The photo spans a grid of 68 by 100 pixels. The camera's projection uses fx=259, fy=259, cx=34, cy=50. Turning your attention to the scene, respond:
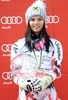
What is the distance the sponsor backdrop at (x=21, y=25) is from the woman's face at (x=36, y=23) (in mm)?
587

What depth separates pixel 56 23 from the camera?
2.23 m

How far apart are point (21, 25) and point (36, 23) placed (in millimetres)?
644

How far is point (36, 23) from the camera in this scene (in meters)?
1.61

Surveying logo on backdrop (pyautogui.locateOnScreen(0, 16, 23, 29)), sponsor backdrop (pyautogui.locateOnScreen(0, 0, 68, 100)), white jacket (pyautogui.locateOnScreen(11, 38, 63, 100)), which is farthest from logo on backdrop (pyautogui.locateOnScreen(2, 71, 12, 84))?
white jacket (pyautogui.locateOnScreen(11, 38, 63, 100))

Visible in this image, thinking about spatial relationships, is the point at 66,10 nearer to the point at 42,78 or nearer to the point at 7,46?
the point at 7,46

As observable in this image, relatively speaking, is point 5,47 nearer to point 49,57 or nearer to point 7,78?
point 7,78

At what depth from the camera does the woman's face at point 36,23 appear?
5.29 feet

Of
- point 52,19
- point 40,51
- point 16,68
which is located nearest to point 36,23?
point 40,51

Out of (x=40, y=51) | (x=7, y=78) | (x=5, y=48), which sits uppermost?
(x=40, y=51)

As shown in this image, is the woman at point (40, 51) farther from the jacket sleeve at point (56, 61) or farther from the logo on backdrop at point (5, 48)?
the logo on backdrop at point (5, 48)

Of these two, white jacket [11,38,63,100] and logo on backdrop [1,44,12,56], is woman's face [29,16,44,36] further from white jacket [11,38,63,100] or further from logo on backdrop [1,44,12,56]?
logo on backdrop [1,44,12,56]

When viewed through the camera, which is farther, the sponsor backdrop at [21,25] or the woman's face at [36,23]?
the sponsor backdrop at [21,25]

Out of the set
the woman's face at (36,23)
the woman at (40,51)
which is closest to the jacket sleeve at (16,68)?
the woman at (40,51)

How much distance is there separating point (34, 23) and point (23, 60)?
0.24 meters
